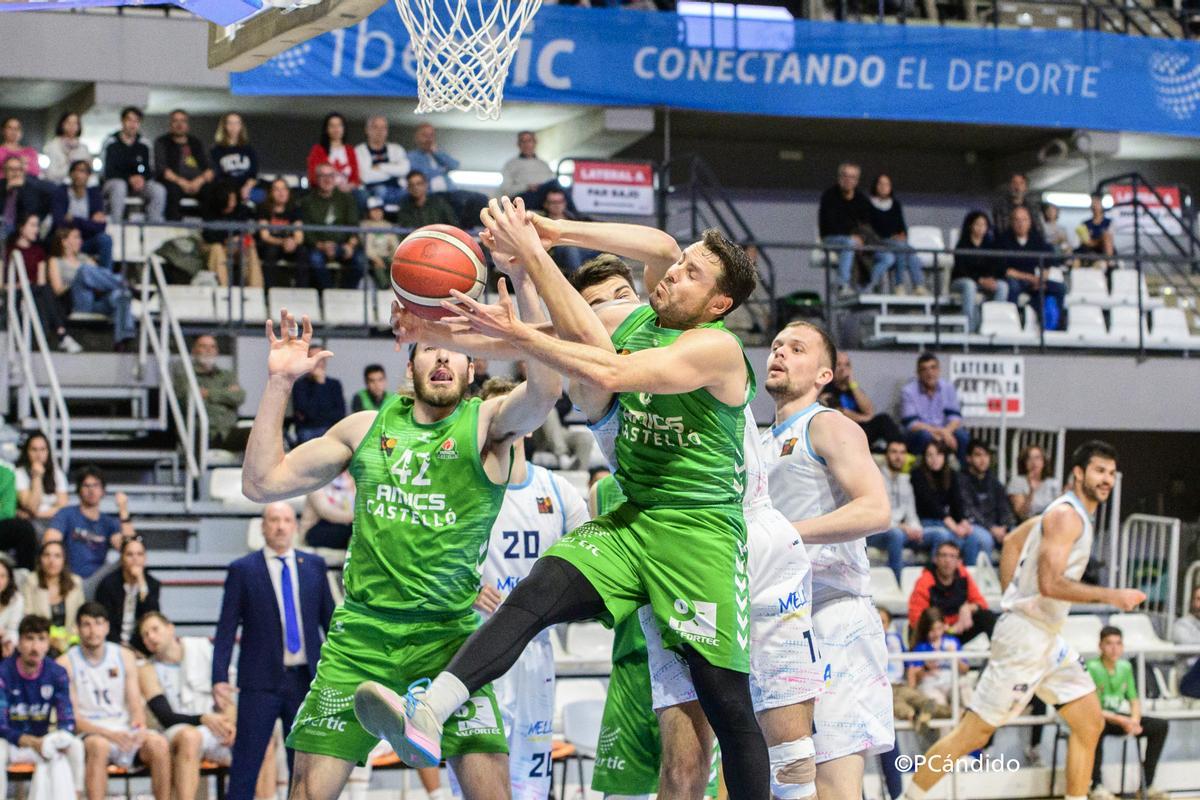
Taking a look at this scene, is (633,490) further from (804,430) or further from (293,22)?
(293,22)

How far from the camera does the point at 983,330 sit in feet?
55.5

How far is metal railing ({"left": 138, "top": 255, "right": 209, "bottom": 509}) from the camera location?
43.0 feet

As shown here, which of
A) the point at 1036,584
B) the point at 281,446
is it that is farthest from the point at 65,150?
the point at 281,446

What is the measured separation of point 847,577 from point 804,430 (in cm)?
64

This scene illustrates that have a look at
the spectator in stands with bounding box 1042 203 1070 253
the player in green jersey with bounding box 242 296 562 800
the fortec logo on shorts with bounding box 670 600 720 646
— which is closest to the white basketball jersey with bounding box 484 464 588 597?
the player in green jersey with bounding box 242 296 562 800

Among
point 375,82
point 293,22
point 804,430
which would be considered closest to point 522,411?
point 804,430

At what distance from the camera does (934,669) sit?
1191cm

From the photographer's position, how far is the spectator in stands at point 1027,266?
17.4 metres

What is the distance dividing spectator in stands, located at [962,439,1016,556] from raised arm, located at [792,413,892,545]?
8250mm

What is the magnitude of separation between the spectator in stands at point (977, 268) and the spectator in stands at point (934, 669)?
573 cm

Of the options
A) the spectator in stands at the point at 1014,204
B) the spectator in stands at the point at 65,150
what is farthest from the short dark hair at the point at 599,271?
the spectator in stands at the point at 1014,204

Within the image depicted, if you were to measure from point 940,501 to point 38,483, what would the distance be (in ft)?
24.7

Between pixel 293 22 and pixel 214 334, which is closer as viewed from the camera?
pixel 293 22

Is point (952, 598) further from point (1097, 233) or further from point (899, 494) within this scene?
point (1097, 233)
